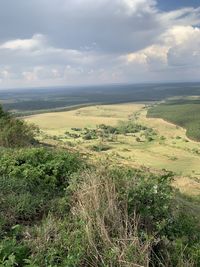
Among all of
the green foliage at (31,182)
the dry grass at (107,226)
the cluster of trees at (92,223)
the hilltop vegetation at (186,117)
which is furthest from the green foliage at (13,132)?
the hilltop vegetation at (186,117)

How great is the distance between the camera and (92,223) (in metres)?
5.00

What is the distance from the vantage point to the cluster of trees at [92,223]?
178 inches

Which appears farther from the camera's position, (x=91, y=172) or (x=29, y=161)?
(x=29, y=161)

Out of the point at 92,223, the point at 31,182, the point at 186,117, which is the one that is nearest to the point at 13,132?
the point at 31,182

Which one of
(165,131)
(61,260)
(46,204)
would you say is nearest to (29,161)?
(46,204)

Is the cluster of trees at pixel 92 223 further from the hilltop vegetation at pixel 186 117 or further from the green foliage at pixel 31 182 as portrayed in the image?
the hilltop vegetation at pixel 186 117

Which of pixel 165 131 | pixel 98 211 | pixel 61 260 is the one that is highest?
pixel 98 211

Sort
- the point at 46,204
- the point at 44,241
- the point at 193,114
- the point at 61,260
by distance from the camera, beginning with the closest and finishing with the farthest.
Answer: the point at 61,260
the point at 44,241
the point at 46,204
the point at 193,114

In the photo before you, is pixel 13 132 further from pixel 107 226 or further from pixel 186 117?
pixel 186 117

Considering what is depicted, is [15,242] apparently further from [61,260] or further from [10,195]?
[10,195]

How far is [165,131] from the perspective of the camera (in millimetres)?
115000

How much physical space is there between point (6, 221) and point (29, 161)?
8.46 feet

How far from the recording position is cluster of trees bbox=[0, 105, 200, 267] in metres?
4.52

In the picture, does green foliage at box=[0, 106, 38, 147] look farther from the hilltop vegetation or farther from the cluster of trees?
the hilltop vegetation
